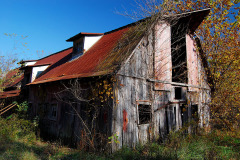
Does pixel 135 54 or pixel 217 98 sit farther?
pixel 217 98

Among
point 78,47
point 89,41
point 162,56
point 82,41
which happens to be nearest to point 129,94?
point 162,56

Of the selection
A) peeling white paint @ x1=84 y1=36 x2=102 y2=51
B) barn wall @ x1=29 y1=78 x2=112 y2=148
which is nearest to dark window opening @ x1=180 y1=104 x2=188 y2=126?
barn wall @ x1=29 y1=78 x2=112 y2=148

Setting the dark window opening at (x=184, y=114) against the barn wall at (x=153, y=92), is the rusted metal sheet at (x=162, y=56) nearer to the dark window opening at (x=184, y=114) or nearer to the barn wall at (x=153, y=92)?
the barn wall at (x=153, y=92)

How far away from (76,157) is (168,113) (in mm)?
4846

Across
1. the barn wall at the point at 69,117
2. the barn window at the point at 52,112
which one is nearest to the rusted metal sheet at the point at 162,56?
the barn wall at the point at 69,117

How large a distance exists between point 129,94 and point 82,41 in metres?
6.53

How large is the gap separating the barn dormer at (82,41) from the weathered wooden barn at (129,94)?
0.12 m

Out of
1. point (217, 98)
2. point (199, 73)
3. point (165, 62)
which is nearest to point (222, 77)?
point (217, 98)

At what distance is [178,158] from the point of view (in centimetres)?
549

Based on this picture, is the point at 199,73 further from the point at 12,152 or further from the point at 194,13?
the point at 12,152

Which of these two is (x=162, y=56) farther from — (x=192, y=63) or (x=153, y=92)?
(x=192, y=63)

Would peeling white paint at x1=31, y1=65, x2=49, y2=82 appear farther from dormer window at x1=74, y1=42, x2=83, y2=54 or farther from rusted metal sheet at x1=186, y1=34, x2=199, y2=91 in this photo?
rusted metal sheet at x1=186, y1=34, x2=199, y2=91

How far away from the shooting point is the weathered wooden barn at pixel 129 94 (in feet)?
22.5

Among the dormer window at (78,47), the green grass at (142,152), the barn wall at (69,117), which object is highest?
the dormer window at (78,47)
